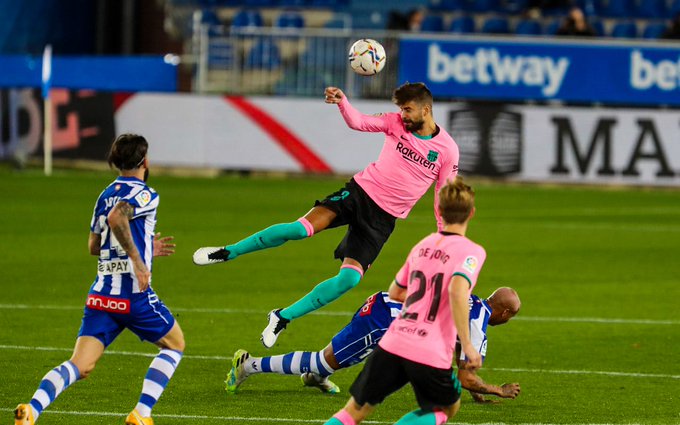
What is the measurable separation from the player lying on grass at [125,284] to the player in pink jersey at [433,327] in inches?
58.3

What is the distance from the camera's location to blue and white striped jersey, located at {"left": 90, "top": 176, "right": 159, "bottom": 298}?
7.68m

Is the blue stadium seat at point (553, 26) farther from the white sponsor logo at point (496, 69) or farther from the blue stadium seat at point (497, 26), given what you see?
the white sponsor logo at point (496, 69)

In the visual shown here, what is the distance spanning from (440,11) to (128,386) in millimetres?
23505

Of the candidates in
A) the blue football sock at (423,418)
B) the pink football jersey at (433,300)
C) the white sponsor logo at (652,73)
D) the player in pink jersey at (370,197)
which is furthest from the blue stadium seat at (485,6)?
the blue football sock at (423,418)

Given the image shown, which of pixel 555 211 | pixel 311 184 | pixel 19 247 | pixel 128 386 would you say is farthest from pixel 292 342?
pixel 311 184

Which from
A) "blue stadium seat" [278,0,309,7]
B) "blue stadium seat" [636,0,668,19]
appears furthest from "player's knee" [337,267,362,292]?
"blue stadium seat" [278,0,309,7]

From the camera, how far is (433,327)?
264 inches

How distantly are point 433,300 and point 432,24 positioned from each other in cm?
2500

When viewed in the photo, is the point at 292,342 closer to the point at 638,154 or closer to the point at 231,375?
the point at 231,375

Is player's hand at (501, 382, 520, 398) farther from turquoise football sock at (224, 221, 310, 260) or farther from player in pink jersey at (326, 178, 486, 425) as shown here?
turquoise football sock at (224, 221, 310, 260)

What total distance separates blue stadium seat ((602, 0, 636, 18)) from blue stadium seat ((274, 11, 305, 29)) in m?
7.27

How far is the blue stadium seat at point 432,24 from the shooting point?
31078mm

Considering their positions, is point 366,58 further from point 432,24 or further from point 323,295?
point 432,24

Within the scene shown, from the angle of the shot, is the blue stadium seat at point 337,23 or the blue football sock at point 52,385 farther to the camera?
the blue stadium seat at point 337,23
